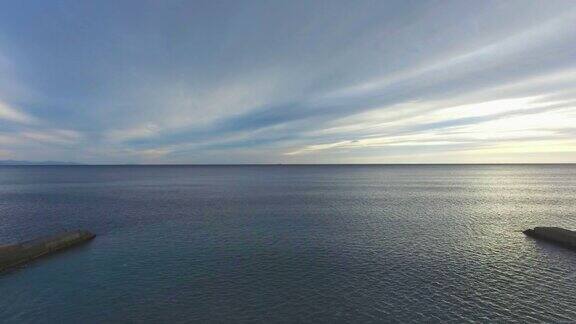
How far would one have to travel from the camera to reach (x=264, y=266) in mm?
37031

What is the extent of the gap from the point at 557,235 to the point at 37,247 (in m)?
77.7

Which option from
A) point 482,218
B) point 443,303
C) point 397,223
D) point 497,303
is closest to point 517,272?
point 497,303

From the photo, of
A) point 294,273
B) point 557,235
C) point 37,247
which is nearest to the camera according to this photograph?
point 294,273

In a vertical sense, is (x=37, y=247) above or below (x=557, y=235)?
above

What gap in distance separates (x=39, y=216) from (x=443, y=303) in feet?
273

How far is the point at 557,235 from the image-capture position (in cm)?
4806

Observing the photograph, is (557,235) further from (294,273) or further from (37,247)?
(37,247)

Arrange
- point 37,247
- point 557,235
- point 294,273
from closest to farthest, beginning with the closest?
point 294,273, point 37,247, point 557,235

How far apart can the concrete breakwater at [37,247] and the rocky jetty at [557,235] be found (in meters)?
75.1

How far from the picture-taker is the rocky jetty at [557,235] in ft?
149

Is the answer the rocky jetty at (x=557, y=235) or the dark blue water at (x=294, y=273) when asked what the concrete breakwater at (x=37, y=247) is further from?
→ the rocky jetty at (x=557, y=235)

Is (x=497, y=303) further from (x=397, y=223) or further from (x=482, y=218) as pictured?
(x=482, y=218)

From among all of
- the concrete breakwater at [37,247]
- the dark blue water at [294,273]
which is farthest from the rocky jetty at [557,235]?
the concrete breakwater at [37,247]

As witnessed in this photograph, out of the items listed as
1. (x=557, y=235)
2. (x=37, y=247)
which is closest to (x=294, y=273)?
(x=37, y=247)
